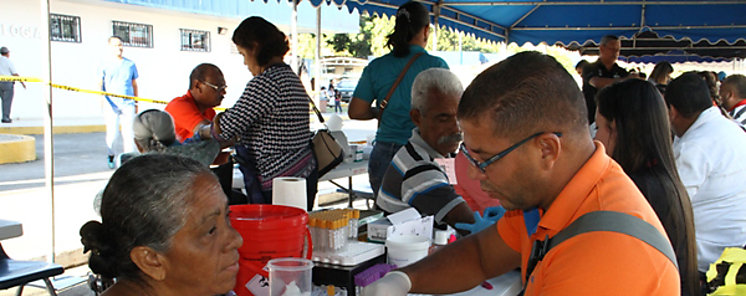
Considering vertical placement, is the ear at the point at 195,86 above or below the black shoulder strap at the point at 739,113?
above

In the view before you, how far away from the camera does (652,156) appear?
2453 mm

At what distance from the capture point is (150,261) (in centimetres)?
154

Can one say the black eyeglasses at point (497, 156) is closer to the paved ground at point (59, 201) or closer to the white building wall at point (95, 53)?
the paved ground at point (59, 201)

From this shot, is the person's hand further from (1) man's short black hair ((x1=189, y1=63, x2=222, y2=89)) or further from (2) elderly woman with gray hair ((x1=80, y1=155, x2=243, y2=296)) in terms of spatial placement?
(1) man's short black hair ((x1=189, y1=63, x2=222, y2=89))

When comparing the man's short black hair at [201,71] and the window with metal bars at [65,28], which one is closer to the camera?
the man's short black hair at [201,71]

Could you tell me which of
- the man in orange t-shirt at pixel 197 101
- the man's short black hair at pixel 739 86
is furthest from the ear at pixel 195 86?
the man's short black hair at pixel 739 86

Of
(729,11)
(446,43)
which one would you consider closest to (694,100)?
(729,11)

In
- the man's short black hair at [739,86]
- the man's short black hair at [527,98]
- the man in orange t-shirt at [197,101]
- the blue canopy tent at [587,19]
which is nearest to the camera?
the man's short black hair at [527,98]

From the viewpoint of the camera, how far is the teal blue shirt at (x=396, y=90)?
3973 millimetres

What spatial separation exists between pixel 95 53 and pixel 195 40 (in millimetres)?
3200

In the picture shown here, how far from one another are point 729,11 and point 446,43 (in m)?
49.0

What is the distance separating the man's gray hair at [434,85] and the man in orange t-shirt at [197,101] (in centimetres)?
149

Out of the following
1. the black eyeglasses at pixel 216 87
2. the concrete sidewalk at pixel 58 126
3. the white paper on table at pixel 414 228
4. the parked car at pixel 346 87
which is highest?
the parked car at pixel 346 87

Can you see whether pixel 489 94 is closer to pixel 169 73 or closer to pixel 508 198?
pixel 508 198
